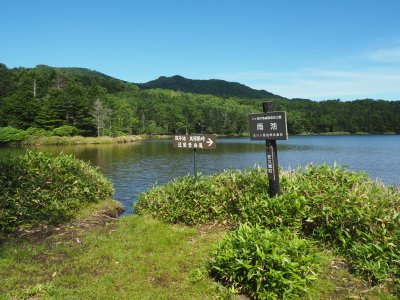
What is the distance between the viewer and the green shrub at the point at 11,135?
72438 millimetres

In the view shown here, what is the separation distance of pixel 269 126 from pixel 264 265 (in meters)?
4.02

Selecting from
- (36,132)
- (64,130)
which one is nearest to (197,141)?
(36,132)

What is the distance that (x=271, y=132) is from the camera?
8609 mm

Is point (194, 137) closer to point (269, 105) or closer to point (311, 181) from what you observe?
point (269, 105)

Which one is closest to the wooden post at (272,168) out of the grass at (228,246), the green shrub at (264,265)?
the grass at (228,246)

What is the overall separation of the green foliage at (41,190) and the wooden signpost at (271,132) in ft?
21.4

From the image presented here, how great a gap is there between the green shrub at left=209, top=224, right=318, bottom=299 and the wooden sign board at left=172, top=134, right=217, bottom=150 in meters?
4.91

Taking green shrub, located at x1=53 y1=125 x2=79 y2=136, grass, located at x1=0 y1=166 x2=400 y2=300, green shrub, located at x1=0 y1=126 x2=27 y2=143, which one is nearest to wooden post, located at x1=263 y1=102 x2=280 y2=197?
grass, located at x1=0 y1=166 x2=400 y2=300

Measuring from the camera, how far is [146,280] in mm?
6414

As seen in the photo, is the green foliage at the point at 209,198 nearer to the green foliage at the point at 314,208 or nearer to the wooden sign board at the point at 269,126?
the green foliage at the point at 314,208

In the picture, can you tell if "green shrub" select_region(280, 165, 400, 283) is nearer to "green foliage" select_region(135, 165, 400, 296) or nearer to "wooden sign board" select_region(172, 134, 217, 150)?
"green foliage" select_region(135, 165, 400, 296)


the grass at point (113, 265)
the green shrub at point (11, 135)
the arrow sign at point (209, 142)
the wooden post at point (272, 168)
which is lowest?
the grass at point (113, 265)

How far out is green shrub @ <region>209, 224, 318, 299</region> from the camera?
556 centimetres

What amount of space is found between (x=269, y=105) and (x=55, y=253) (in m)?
6.46
